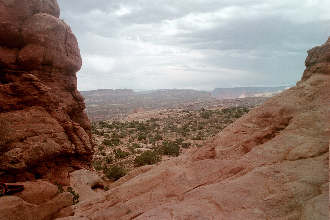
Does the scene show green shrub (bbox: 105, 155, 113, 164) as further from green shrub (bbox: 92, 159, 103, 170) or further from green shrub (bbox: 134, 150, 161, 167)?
green shrub (bbox: 134, 150, 161, 167)

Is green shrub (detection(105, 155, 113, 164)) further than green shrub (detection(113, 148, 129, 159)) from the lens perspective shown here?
No

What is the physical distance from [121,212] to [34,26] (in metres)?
10.4

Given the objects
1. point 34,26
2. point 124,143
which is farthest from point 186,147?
A: point 34,26

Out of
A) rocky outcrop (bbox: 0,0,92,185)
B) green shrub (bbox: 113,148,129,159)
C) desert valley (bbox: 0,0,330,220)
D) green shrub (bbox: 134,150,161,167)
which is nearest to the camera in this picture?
desert valley (bbox: 0,0,330,220)

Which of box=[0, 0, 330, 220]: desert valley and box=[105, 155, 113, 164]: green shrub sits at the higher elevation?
box=[0, 0, 330, 220]: desert valley

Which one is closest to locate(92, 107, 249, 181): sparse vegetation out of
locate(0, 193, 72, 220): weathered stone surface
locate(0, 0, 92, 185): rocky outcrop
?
locate(0, 0, 92, 185): rocky outcrop

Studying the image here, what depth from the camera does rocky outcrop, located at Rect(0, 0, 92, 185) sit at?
33.8 ft

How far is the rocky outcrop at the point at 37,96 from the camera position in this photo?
10299 millimetres

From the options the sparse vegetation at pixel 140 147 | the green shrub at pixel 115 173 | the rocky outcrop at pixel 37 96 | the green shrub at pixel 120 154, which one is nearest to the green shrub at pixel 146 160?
the sparse vegetation at pixel 140 147

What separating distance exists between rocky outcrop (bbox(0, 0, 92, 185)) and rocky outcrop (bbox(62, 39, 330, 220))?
4.84 meters

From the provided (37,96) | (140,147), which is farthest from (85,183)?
(140,147)

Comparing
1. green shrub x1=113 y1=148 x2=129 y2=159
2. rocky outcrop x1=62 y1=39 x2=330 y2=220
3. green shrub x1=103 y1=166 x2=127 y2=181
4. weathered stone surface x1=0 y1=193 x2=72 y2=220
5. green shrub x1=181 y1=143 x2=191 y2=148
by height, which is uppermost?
rocky outcrop x1=62 y1=39 x2=330 y2=220

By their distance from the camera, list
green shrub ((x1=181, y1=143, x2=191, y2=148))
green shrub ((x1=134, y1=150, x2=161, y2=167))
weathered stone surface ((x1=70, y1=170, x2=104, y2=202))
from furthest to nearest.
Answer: green shrub ((x1=181, y1=143, x2=191, y2=148))
green shrub ((x1=134, y1=150, x2=161, y2=167))
weathered stone surface ((x1=70, y1=170, x2=104, y2=202))

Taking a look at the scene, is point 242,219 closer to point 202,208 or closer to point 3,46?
point 202,208
